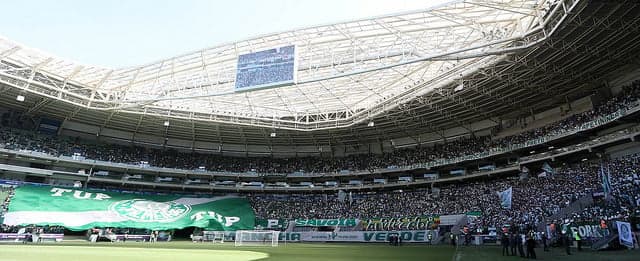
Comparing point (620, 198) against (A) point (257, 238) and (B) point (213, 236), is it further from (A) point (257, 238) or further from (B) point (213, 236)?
(B) point (213, 236)

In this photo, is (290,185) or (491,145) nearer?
(491,145)

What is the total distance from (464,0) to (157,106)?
102ft

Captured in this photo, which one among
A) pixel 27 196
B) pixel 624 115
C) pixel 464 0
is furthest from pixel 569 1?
pixel 27 196

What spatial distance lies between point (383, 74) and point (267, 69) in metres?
12.8

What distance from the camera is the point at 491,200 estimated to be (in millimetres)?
38688

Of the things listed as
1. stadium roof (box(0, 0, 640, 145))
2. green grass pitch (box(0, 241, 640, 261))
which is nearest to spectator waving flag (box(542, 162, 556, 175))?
stadium roof (box(0, 0, 640, 145))

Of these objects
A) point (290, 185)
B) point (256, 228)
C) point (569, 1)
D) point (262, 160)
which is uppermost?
point (569, 1)

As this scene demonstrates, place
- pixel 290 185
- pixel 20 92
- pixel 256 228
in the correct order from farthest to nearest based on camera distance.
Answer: pixel 290 185, pixel 256 228, pixel 20 92

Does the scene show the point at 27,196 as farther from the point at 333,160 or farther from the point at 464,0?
the point at 464,0

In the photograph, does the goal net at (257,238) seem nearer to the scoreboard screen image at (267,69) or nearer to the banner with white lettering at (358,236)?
the banner with white lettering at (358,236)

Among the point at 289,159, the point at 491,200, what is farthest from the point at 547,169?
the point at 289,159

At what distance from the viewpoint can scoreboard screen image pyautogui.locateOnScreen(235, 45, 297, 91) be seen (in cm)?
2736

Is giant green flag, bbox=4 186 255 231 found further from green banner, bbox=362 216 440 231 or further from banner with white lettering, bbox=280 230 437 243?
green banner, bbox=362 216 440 231

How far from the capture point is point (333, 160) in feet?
184
